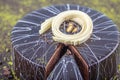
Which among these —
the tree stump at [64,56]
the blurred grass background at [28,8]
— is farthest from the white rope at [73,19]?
the blurred grass background at [28,8]

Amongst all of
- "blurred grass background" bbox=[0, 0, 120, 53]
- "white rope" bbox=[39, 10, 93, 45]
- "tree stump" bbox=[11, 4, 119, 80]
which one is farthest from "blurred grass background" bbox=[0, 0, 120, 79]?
"white rope" bbox=[39, 10, 93, 45]

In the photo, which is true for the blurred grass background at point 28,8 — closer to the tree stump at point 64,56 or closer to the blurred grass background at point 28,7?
the blurred grass background at point 28,7

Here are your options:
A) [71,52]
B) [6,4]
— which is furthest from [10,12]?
[71,52]

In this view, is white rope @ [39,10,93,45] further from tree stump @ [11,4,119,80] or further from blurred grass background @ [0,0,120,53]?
blurred grass background @ [0,0,120,53]

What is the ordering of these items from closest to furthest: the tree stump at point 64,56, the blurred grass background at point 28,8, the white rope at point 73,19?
the tree stump at point 64,56 → the white rope at point 73,19 → the blurred grass background at point 28,8

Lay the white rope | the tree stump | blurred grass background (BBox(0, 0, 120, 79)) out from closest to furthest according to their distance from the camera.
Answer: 1. the tree stump
2. the white rope
3. blurred grass background (BBox(0, 0, 120, 79))

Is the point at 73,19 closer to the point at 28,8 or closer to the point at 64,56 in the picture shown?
the point at 64,56
